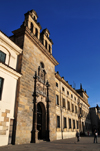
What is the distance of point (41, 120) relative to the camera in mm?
16578

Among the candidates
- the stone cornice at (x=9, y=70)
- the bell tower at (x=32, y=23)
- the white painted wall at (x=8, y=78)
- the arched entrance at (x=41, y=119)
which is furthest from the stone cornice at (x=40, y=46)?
the arched entrance at (x=41, y=119)

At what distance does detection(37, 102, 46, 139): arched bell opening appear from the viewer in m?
16.1

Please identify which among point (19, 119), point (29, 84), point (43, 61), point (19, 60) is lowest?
point (19, 119)

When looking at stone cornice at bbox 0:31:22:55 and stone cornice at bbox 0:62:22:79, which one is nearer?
stone cornice at bbox 0:62:22:79

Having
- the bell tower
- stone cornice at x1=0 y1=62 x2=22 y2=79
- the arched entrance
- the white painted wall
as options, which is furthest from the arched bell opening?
the bell tower

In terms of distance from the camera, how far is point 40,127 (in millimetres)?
16297

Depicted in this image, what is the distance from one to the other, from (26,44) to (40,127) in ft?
33.7

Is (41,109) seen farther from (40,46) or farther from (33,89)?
(40,46)

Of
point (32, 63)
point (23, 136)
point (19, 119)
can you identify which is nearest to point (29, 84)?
point (32, 63)

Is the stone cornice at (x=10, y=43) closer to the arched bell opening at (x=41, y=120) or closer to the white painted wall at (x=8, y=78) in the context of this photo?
the white painted wall at (x=8, y=78)

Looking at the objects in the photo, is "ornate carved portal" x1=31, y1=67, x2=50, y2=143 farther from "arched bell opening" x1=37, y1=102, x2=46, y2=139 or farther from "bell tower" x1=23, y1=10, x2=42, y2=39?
"bell tower" x1=23, y1=10, x2=42, y2=39

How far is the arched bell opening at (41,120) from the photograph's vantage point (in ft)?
52.7

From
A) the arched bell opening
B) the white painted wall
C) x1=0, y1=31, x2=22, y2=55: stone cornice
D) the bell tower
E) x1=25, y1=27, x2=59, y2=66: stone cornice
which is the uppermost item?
the bell tower

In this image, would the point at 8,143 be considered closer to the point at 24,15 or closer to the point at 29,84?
the point at 29,84
